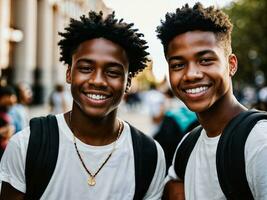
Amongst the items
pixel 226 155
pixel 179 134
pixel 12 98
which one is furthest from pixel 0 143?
pixel 226 155

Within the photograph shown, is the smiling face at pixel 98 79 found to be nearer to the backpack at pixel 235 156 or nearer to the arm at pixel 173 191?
the arm at pixel 173 191

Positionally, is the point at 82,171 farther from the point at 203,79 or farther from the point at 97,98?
the point at 203,79

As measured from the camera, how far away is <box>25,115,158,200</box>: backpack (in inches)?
119

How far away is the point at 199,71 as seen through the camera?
9.80 feet

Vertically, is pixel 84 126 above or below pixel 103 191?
above

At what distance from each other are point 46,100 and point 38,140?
2754 cm

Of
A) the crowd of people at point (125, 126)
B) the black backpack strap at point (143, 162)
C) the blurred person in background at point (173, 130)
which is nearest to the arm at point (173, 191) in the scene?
the crowd of people at point (125, 126)

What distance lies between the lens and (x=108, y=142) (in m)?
3.38

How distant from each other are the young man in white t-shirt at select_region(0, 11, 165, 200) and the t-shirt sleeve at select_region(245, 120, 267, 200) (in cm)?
90

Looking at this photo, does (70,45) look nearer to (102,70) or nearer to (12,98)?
(102,70)

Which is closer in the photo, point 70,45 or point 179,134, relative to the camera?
point 70,45

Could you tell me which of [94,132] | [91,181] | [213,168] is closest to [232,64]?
[213,168]

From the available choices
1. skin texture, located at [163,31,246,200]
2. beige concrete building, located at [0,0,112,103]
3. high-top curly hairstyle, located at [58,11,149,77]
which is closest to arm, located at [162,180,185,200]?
Result: skin texture, located at [163,31,246,200]

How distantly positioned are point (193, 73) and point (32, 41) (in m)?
25.8
